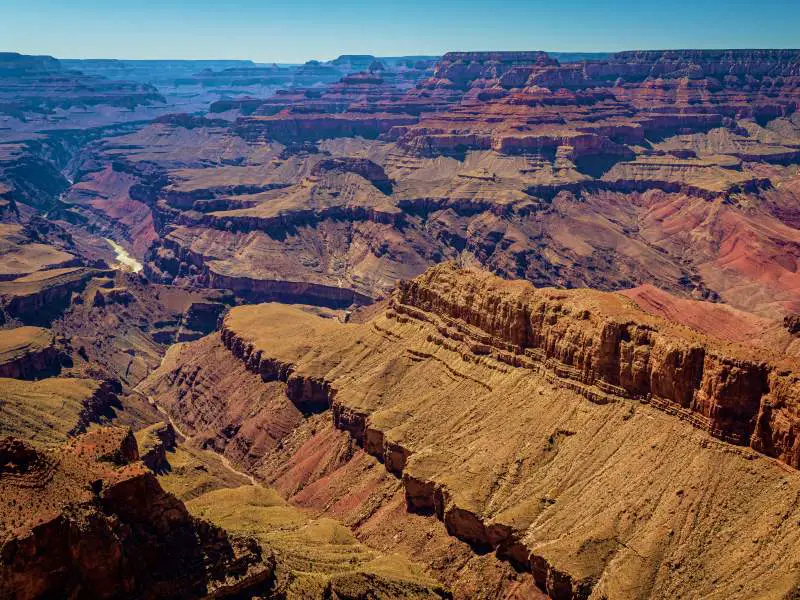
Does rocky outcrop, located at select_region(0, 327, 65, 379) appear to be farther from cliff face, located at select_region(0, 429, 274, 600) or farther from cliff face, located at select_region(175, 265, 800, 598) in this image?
cliff face, located at select_region(0, 429, 274, 600)

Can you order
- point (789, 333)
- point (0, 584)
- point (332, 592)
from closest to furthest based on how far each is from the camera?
point (0, 584), point (332, 592), point (789, 333)

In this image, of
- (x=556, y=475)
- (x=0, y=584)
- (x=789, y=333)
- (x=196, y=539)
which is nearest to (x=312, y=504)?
(x=556, y=475)

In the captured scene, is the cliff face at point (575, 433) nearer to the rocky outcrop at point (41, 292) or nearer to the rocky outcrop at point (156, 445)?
the rocky outcrop at point (156, 445)

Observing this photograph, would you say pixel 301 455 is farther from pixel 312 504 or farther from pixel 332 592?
pixel 332 592

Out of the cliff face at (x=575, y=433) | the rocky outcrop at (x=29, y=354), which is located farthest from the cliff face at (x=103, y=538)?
the rocky outcrop at (x=29, y=354)

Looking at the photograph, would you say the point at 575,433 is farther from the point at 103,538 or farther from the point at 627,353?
the point at 103,538

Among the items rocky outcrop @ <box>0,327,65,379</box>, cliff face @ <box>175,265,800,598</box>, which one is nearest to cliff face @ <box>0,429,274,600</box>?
cliff face @ <box>175,265,800,598</box>
